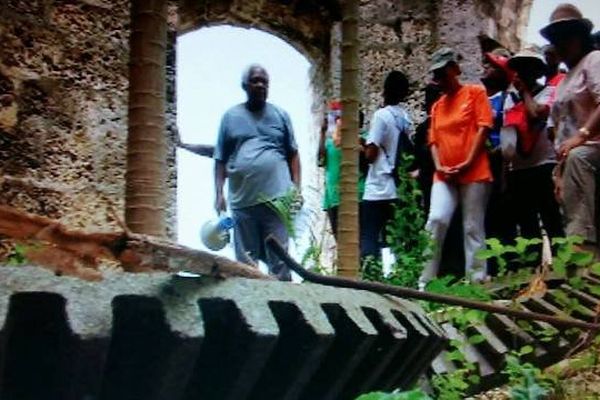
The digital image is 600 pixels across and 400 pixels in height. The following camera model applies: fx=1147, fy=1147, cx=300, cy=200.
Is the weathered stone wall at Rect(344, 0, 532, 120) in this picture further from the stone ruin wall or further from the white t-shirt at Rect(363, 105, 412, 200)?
the stone ruin wall

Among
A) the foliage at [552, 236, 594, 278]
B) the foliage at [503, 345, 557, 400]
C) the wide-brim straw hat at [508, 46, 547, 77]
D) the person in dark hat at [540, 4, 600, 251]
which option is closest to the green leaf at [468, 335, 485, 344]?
the foliage at [503, 345, 557, 400]

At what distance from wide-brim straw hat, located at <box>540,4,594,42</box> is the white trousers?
31.6 inches

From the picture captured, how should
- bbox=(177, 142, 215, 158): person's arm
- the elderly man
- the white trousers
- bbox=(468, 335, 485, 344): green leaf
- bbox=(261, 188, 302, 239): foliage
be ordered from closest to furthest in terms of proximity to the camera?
bbox=(468, 335, 485, 344): green leaf → bbox=(261, 188, 302, 239): foliage → the white trousers → the elderly man → bbox=(177, 142, 215, 158): person's arm

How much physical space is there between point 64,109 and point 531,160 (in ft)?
9.50

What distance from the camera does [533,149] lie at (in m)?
5.05

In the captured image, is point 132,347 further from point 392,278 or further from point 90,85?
point 392,278

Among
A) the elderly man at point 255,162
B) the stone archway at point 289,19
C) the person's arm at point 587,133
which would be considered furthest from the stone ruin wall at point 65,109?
the stone archway at point 289,19

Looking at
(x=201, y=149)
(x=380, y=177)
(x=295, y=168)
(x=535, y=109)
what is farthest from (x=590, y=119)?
(x=201, y=149)

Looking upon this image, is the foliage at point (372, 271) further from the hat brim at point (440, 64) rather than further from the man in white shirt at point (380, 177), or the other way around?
the hat brim at point (440, 64)

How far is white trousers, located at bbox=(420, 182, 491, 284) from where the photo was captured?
4984mm

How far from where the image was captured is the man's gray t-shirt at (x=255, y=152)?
556cm

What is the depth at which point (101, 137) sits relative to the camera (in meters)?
2.70

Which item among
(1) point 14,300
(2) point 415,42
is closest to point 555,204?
(2) point 415,42

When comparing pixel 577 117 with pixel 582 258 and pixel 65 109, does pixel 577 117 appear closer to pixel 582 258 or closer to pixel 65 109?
pixel 582 258
